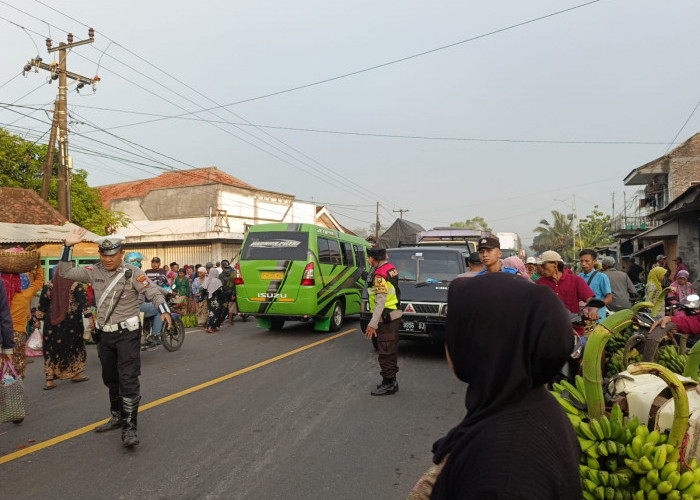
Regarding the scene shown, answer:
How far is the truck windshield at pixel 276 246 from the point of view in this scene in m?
11.0

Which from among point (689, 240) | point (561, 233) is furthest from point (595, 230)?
point (689, 240)

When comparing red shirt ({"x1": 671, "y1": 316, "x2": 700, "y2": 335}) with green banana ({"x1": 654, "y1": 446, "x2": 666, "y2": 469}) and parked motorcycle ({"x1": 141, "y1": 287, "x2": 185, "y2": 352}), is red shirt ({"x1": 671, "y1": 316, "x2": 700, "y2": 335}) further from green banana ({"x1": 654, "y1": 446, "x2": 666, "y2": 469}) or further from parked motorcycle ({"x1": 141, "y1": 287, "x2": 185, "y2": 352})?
parked motorcycle ({"x1": 141, "y1": 287, "x2": 185, "y2": 352})

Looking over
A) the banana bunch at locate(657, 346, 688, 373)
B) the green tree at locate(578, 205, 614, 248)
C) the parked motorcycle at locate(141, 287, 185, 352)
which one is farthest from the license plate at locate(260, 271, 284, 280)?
the green tree at locate(578, 205, 614, 248)

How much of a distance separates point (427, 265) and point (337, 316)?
3.40m

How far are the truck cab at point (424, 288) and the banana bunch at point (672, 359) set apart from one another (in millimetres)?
3584

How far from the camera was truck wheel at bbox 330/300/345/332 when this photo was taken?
11.7 meters

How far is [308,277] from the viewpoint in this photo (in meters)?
10.7

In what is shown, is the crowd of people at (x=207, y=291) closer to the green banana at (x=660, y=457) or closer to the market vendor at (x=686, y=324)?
the market vendor at (x=686, y=324)

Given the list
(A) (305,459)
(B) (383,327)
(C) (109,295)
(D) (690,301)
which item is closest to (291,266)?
(B) (383,327)

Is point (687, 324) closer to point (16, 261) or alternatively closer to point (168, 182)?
point (16, 261)

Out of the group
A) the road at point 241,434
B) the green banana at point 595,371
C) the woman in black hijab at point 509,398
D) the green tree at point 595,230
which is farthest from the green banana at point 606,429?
the green tree at point 595,230

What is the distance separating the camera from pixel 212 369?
7.62 m

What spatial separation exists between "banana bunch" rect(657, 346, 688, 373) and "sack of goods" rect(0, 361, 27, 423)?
5.87 m

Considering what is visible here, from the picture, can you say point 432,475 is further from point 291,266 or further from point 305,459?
point 291,266
